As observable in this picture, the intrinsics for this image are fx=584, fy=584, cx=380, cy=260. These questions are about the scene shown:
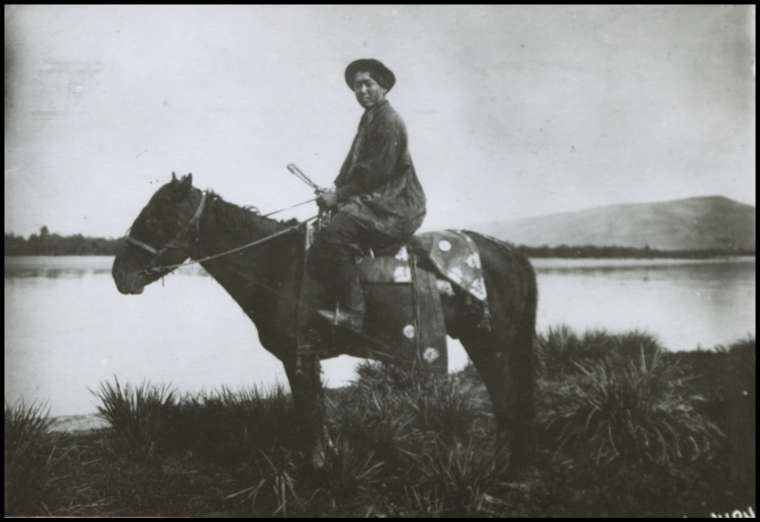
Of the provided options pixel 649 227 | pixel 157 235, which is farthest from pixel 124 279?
pixel 649 227

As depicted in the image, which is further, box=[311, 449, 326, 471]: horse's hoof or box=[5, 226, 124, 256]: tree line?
box=[5, 226, 124, 256]: tree line

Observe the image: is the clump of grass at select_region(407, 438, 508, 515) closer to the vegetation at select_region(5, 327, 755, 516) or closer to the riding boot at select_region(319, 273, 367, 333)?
the vegetation at select_region(5, 327, 755, 516)

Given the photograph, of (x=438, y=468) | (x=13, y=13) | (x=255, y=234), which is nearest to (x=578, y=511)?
(x=438, y=468)

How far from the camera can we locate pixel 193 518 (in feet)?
13.6

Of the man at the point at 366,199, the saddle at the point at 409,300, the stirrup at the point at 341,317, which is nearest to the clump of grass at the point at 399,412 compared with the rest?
the saddle at the point at 409,300

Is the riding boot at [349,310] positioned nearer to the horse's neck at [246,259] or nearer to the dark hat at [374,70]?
the horse's neck at [246,259]

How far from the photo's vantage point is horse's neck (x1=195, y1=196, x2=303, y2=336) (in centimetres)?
445

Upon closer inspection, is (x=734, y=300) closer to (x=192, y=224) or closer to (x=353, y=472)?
(x=353, y=472)

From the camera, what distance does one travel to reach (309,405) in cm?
428

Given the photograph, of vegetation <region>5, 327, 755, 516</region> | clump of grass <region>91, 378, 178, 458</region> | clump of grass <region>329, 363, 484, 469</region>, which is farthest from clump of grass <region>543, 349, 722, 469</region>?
clump of grass <region>91, 378, 178, 458</region>

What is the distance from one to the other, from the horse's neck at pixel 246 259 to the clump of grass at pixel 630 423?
283 cm

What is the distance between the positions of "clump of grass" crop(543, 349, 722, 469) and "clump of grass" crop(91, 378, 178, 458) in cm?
343

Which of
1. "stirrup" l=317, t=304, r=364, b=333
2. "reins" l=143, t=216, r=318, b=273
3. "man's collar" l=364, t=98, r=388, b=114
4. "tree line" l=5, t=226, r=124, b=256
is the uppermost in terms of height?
"man's collar" l=364, t=98, r=388, b=114

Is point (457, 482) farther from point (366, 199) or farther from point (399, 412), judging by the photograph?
point (366, 199)
